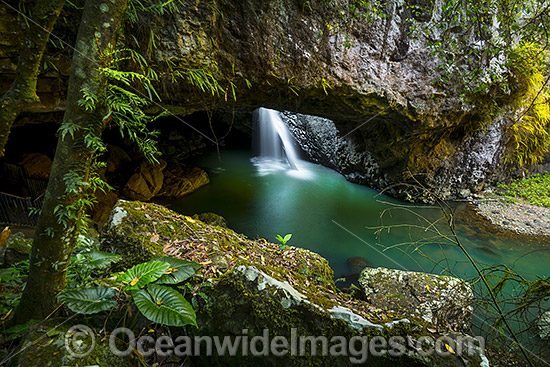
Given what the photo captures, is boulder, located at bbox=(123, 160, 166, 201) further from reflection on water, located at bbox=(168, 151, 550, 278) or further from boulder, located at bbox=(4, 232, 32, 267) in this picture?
boulder, located at bbox=(4, 232, 32, 267)

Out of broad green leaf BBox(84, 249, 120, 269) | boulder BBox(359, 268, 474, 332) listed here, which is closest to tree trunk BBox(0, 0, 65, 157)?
broad green leaf BBox(84, 249, 120, 269)

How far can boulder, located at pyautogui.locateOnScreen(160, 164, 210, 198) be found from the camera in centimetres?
777

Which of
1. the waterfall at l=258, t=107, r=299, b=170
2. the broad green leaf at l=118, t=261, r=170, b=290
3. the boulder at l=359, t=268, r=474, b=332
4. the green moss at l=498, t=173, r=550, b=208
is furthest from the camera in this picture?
the waterfall at l=258, t=107, r=299, b=170

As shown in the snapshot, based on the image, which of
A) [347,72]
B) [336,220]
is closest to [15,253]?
[347,72]

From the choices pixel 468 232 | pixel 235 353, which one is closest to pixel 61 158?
pixel 235 353

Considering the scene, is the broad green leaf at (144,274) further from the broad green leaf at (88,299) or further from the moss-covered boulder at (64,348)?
the moss-covered boulder at (64,348)

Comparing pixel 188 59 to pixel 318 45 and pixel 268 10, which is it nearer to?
pixel 268 10

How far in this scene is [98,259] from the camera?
178 cm

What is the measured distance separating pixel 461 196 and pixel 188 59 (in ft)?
30.3

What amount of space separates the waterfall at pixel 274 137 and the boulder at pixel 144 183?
20.4ft

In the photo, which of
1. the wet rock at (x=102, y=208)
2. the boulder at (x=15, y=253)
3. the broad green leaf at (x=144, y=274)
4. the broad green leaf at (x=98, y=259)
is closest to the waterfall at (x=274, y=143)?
the wet rock at (x=102, y=208)

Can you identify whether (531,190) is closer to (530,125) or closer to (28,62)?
(530,125)

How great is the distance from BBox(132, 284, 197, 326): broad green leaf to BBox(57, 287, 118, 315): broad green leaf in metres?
0.19

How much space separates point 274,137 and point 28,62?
38.5 ft
